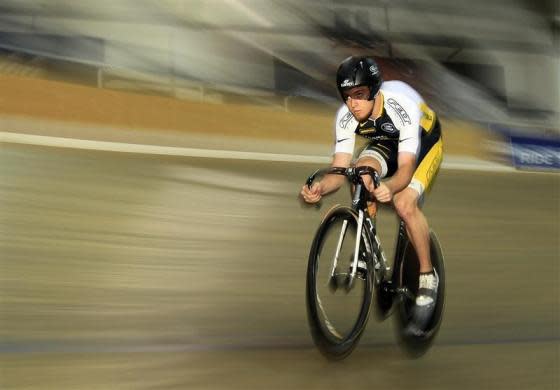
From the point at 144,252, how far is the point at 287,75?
599 cm

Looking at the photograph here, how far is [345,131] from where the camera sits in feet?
8.30

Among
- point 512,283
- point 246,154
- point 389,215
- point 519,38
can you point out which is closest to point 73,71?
point 246,154

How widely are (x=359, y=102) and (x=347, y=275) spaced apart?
564mm

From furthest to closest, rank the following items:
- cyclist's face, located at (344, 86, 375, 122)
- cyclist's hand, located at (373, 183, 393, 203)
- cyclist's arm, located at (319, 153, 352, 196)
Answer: cyclist's arm, located at (319, 153, 352, 196), cyclist's face, located at (344, 86, 375, 122), cyclist's hand, located at (373, 183, 393, 203)

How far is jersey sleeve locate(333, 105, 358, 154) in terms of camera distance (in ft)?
8.25

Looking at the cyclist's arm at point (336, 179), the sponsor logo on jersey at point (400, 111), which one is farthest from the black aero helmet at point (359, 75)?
the cyclist's arm at point (336, 179)

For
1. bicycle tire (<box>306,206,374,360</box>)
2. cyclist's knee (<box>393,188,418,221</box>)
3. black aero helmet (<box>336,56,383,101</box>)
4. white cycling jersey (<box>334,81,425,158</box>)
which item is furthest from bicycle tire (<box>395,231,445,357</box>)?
black aero helmet (<box>336,56,383,101</box>)

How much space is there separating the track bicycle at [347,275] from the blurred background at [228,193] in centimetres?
12

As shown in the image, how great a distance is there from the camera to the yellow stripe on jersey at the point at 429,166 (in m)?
2.55

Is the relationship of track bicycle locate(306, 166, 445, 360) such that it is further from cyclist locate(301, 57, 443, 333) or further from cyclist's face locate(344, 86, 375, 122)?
cyclist's face locate(344, 86, 375, 122)

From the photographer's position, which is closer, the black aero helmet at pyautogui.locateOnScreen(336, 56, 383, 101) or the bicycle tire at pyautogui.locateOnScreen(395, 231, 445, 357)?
the black aero helmet at pyautogui.locateOnScreen(336, 56, 383, 101)

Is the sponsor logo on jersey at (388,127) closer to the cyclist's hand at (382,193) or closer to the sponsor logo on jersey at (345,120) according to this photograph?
the sponsor logo on jersey at (345,120)

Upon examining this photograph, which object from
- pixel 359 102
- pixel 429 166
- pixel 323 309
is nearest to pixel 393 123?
pixel 359 102

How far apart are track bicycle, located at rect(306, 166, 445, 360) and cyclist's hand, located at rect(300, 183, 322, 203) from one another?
53mm
